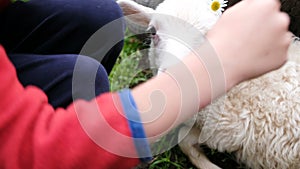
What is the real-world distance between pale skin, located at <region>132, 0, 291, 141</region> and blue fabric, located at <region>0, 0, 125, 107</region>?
0.63ft

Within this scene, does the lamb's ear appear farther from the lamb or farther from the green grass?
the green grass

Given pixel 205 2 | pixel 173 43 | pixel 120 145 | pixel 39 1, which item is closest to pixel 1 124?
pixel 120 145

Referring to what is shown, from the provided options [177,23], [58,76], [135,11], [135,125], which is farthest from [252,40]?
[135,11]

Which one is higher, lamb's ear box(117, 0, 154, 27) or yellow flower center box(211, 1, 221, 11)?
yellow flower center box(211, 1, 221, 11)

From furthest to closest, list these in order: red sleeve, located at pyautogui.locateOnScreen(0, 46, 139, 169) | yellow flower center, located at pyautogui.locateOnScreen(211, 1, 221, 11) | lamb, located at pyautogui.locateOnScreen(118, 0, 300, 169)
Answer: yellow flower center, located at pyautogui.locateOnScreen(211, 1, 221, 11) < lamb, located at pyautogui.locateOnScreen(118, 0, 300, 169) < red sleeve, located at pyautogui.locateOnScreen(0, 46, 139, 169)

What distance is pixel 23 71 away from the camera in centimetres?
71

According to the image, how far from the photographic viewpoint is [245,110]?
3.91 ft

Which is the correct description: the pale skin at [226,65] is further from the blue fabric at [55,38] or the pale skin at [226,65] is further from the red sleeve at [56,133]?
the blue fabric at [55,38]

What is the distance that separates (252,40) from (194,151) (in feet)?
2.71

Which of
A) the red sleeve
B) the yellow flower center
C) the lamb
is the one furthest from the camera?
→ the yellow flower center

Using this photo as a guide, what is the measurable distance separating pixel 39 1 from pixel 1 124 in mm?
521

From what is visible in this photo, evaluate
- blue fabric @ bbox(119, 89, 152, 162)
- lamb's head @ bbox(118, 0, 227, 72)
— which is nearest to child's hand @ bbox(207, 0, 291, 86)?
blue fabric @ bbox(119, 89, 152, 162)

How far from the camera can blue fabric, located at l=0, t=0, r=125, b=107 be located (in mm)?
729

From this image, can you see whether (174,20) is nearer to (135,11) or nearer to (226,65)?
(135,11)
